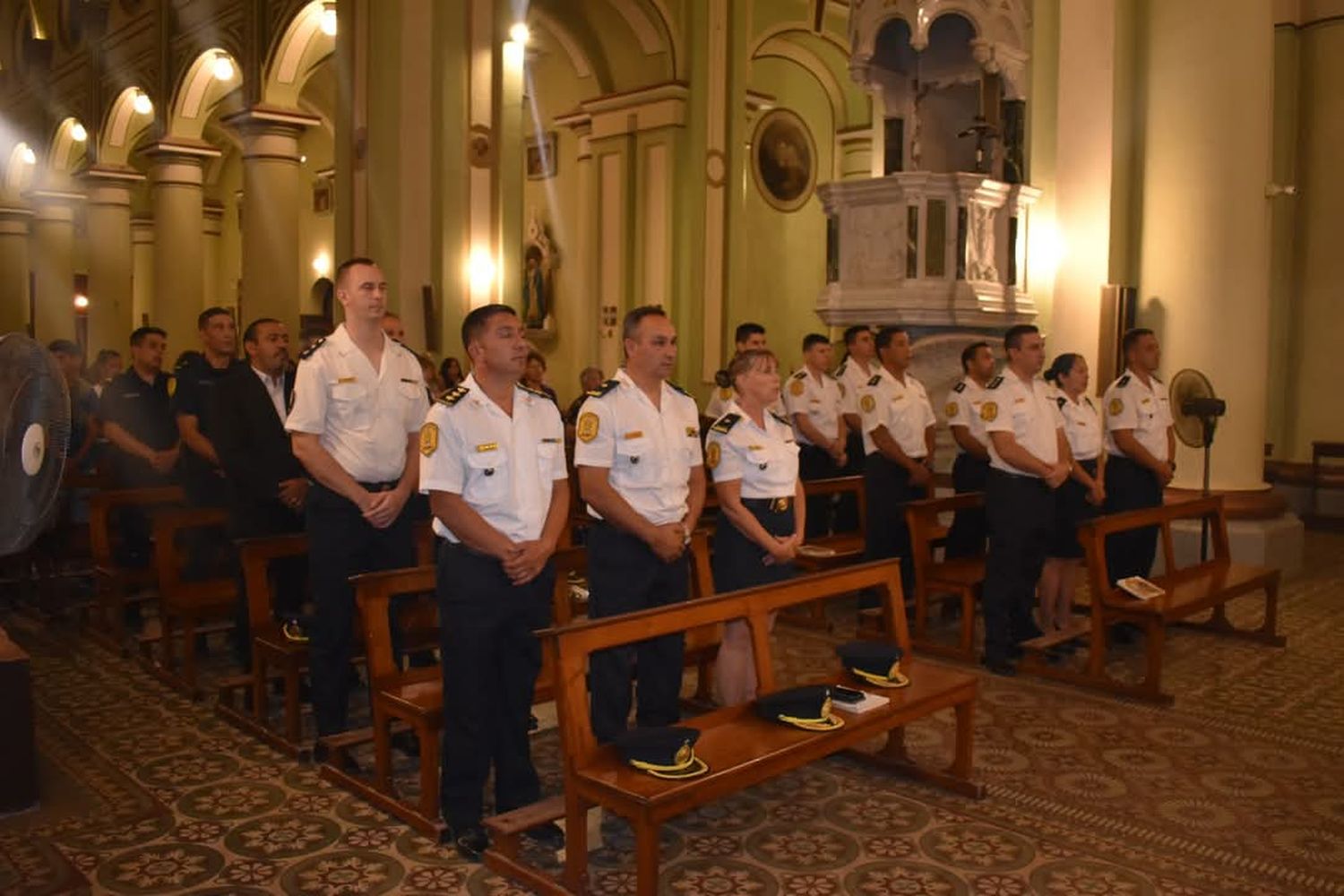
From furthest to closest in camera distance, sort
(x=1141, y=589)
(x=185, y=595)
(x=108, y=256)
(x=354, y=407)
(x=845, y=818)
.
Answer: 1. (x=108, y=256)
2. (x=1141, y=589)
3. (x=185, y=595)
4. (x=354, y=407)
5. (x=845, y=818)

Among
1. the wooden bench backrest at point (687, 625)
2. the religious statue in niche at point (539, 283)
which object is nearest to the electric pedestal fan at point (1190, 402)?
the wooden bench backrest at point (687, 625)

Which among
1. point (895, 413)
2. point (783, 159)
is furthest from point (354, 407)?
point (783, 159)

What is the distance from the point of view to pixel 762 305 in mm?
16562

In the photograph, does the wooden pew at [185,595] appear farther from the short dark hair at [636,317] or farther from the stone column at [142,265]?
the stone column at [142,265]

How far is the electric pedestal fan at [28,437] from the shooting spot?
11.3 ft

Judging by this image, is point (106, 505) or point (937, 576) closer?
point (106, 505)

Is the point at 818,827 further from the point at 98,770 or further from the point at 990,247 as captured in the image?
the point at 990,247

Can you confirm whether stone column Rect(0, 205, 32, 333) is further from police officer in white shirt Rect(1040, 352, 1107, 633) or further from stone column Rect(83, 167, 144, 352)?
police officer in white shirt Rect(1040, 352, 1107, 633)

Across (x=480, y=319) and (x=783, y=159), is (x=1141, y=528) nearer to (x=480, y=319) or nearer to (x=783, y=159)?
(x=480, y=319)

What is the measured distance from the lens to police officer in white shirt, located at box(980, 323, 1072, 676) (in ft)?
19.1

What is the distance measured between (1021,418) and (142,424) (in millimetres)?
4687

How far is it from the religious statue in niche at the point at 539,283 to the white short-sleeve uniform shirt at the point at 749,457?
38.4 ft

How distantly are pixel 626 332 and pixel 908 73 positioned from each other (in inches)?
254

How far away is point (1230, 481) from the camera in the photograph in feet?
28.5
